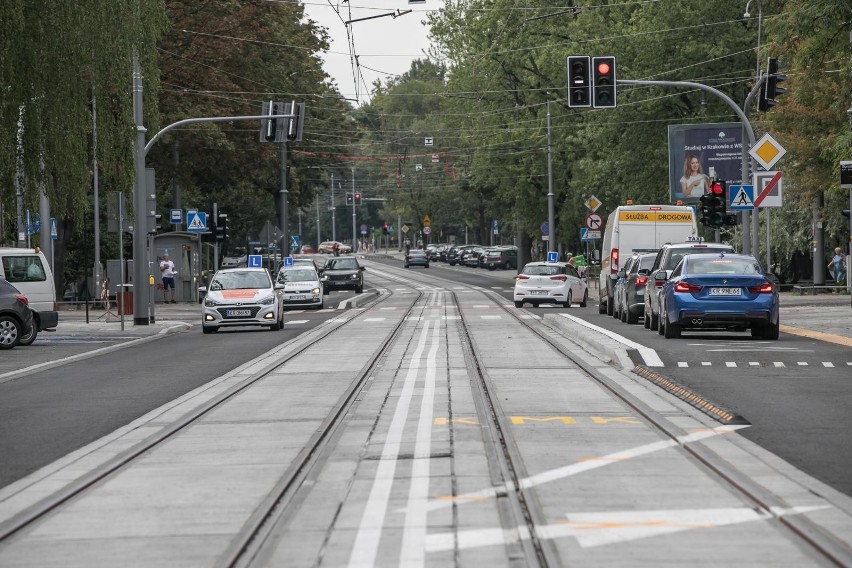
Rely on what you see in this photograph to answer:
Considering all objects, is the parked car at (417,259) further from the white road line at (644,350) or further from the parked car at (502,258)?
the white road line at (644,350)

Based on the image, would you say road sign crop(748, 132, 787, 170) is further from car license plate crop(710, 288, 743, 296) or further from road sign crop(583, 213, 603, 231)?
road sign crop(583, 213, 603, 231)

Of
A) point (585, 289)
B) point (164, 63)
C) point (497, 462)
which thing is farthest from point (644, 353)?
point (164, 63)

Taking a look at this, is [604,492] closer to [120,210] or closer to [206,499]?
[206,499]

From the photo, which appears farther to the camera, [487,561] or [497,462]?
[497,462]

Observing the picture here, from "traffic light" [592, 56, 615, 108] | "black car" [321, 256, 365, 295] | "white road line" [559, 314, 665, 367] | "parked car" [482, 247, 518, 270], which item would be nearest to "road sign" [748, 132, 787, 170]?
"traffic light" [592, 56, 615, 108]

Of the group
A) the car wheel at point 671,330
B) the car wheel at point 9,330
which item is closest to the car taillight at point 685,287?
the car wheel at point 671,330

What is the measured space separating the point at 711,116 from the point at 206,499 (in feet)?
177

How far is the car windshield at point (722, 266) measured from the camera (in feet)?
90.1

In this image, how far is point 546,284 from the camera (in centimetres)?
4884

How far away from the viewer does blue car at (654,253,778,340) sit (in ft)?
88.3

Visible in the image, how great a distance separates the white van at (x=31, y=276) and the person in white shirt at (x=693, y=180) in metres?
27.9

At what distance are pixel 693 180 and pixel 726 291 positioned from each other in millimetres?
29351

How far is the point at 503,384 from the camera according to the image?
18484 millimetres

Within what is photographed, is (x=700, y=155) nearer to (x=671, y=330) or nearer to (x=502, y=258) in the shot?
(x=671, y=330)
